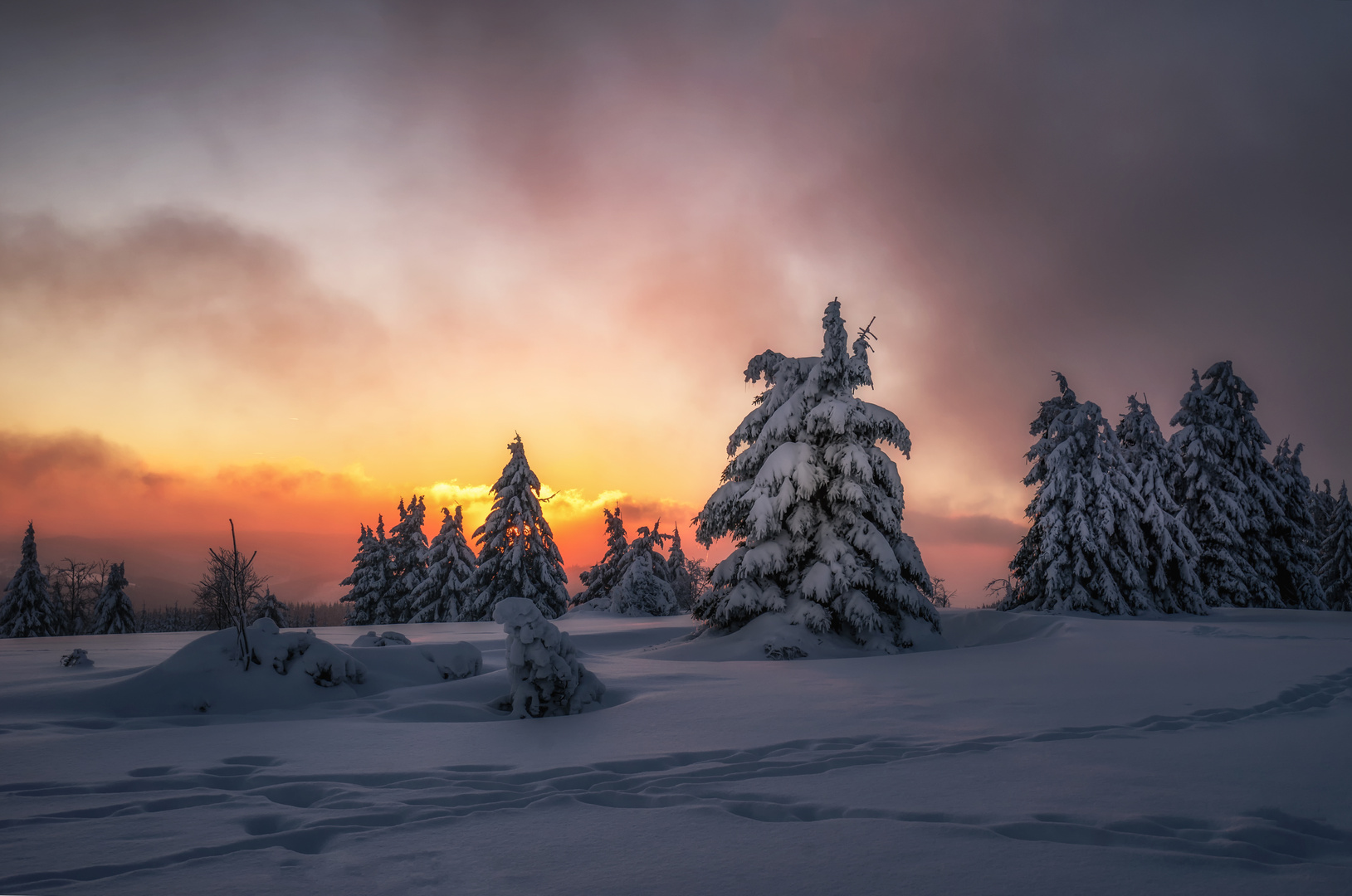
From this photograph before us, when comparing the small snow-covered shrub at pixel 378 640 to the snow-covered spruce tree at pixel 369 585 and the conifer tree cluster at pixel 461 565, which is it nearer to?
the conifer tree cluster at pixel 461 565

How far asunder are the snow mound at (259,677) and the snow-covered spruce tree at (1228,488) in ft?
97.5

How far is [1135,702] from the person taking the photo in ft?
19.1

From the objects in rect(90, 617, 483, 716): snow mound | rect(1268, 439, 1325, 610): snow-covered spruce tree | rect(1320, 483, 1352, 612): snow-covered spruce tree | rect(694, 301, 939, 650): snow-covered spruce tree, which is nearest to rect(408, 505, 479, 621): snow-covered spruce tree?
rect(694, 301, 939, 650): snow-covered spruce tree

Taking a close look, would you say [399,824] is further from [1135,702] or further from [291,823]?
[1135,702]

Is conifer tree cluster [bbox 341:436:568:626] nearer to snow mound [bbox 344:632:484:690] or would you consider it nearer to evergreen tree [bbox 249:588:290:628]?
evergreen tree [bbox 249:588:290:628]

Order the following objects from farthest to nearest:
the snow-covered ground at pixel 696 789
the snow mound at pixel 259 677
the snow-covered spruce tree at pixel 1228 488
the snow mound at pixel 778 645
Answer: the snow-covered spruce tree at pixel 1228 488 → the snow mound at pixel 778 645 → the snow mound at pixel 259 677 → the snow-covered ground at pixel 696 789

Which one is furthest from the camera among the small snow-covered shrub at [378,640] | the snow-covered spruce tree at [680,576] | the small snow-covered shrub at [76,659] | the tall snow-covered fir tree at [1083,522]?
the snow-covered spruce tree at [680,576]

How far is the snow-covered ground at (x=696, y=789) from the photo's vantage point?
248 centimetres

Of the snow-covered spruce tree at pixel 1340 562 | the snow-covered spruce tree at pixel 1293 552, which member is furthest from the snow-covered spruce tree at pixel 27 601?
the snow-covered spruce tree at pixel 1340 562

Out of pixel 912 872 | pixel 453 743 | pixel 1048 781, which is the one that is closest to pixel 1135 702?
pixel 1048 781

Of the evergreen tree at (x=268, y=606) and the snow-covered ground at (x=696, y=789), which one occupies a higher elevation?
the snow-covered ground at (x=696, y=789)

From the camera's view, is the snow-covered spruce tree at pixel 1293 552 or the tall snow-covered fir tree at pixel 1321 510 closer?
the snow-covered spruce tree at pixel 1293 552

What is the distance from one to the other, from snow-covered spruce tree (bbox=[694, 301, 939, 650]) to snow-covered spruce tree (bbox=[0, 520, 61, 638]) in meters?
39.8

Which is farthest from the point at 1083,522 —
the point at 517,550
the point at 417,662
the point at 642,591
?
the point at 517,550
